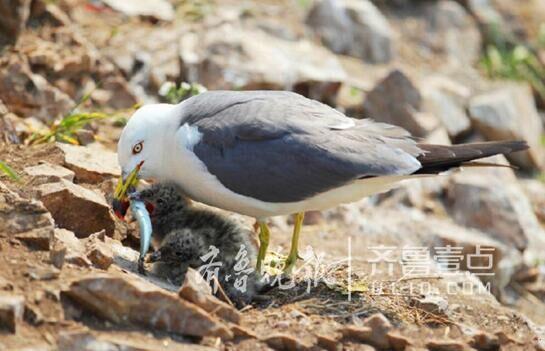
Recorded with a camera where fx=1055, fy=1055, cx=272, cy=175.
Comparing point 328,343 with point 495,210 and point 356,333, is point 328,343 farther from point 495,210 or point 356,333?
point 495,210

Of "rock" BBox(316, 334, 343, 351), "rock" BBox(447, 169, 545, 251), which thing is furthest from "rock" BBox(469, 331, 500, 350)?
"rock" BBox(447, 169, 545, 251)

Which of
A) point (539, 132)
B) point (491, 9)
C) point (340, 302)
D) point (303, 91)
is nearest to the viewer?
point (340, 302)

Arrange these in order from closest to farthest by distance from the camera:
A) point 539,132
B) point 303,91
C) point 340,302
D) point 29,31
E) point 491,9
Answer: point 340,302, point 29,31, point 303,91, point 539,132, point 491,9

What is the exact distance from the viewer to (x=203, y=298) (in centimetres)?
517

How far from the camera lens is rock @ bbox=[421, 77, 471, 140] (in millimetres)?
10812

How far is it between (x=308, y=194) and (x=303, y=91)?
4.00m

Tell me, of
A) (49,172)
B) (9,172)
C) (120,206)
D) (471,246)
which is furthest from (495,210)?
(9,172)

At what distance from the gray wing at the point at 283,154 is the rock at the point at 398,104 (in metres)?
4.19

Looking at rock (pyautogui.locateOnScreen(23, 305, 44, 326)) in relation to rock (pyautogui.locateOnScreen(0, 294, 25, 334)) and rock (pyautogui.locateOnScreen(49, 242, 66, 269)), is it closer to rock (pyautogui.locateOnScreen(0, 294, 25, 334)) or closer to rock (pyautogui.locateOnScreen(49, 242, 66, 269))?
rock (pyautogui.locateOnScreen(0, 294, 25, 334))

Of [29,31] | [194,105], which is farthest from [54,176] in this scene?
[29,31]

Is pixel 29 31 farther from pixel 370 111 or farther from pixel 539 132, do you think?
pixel 539 132

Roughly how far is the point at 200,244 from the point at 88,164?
1144 millimetres

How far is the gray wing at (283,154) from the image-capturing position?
19.9ft

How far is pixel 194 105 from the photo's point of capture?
6.40 m
